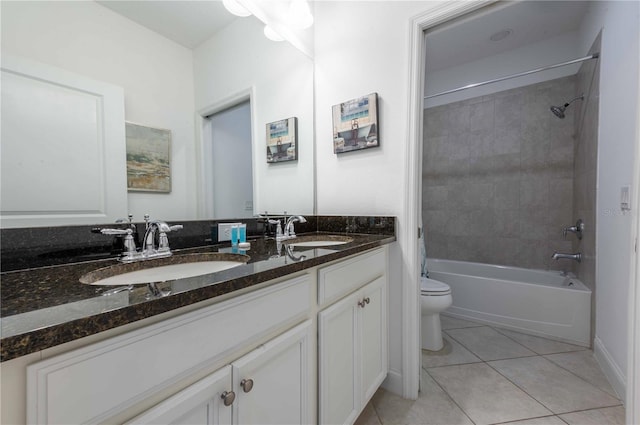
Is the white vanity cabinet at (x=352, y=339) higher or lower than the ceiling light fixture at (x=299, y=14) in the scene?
lower

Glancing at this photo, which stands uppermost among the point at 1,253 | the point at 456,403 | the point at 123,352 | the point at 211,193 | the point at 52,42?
the point at 52,42

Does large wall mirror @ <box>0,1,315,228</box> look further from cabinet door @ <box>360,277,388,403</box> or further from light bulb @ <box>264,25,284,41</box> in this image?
cabinet door @ <box>360,277,388,403</box>

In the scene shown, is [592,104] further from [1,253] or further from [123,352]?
[1,253]

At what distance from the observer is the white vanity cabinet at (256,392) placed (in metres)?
0.52

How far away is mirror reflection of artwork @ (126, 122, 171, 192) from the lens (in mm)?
977

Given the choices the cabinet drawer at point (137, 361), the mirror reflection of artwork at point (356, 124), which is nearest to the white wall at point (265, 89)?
the mirror reflection of artwork at point (356, 124)

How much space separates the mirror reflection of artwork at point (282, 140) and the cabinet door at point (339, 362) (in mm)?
952

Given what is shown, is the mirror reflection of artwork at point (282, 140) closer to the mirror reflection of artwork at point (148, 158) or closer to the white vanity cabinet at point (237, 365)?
the mirror reflection of artwork at point (148, 158)

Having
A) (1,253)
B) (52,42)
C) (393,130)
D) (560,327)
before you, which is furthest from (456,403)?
(52,42)

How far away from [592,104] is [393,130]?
166 cm

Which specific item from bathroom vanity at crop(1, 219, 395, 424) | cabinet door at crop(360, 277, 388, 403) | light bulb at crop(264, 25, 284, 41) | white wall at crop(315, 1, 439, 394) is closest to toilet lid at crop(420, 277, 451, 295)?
white wall at crop(315, 1, 439, 394)

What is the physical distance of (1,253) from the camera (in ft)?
2.29

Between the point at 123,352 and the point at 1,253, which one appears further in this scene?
the point at 1,253

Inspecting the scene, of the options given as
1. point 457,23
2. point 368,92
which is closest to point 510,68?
point 457,23
